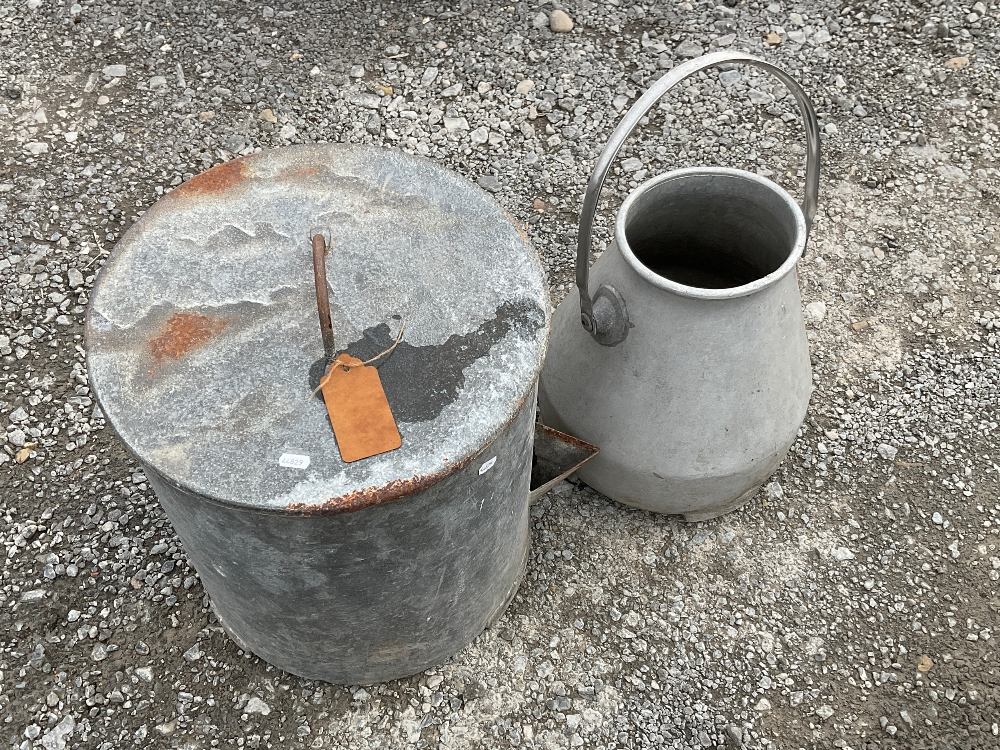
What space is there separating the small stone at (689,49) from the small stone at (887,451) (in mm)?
1729

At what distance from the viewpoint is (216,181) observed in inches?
73.1

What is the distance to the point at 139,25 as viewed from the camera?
3621 millimetres

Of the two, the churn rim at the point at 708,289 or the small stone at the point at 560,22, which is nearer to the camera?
the churn rim at the point at 708,289

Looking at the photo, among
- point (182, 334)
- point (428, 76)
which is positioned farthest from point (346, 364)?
point (428, 76)

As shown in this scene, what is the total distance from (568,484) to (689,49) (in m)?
1.94

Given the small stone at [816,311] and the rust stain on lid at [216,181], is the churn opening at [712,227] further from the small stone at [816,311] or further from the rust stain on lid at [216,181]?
the rust stain on lid at [216,181]

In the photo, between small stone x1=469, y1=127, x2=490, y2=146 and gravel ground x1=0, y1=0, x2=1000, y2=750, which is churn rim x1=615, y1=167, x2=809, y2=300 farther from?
small stone x1=469, y1=127, x2=490, y2=146

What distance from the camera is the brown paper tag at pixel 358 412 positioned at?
1.49m

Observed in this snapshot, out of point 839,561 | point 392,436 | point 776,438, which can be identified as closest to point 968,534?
point 839,561

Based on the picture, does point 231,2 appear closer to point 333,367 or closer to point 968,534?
point 333,367

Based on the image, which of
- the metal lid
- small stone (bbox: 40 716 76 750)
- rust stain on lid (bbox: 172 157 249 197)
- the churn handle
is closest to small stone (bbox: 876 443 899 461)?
the churn handle

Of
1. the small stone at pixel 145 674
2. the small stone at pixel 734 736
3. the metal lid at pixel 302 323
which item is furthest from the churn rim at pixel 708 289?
the small stone at pixel 145 674

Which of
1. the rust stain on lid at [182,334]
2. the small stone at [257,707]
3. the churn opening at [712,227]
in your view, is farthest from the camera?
the small stone at [257,707]

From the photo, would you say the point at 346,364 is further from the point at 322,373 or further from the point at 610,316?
the point at 610,316
